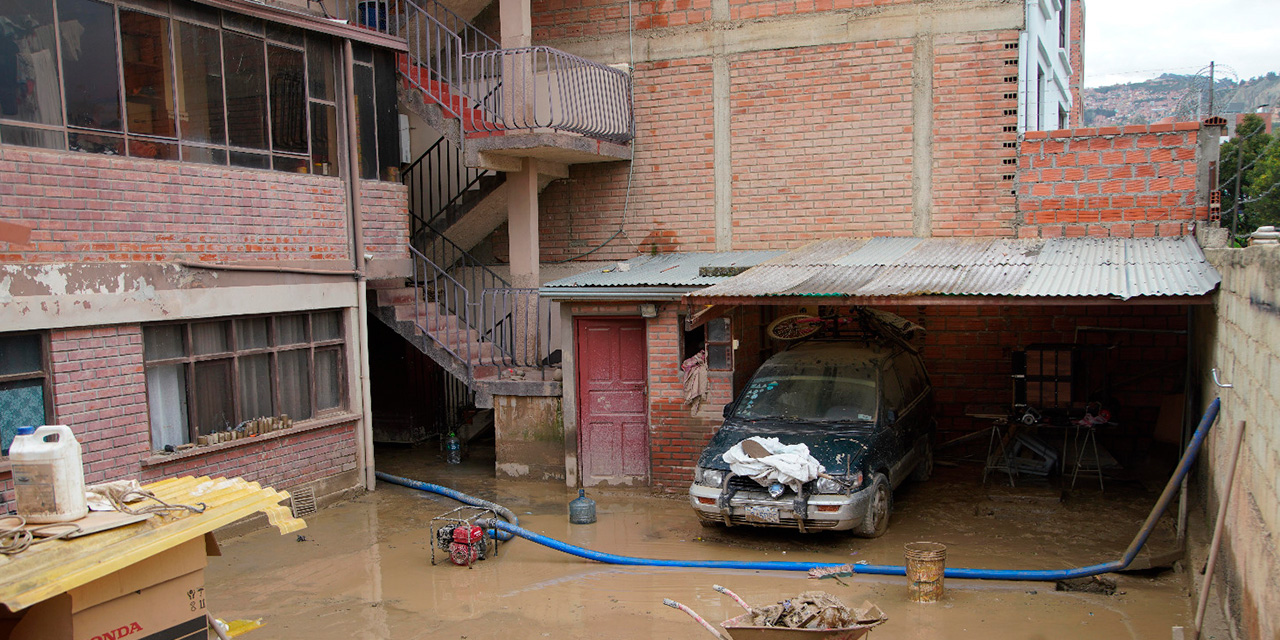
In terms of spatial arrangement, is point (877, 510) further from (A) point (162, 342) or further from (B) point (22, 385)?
(B) point (22, 385)

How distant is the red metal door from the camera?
1077cm

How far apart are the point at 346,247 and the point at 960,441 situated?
781cm

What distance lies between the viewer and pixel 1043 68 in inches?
507

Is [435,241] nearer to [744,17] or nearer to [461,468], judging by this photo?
[461,468]

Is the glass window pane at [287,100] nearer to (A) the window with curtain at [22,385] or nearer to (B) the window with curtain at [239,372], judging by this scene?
(B) the window with curtain at [239,372]

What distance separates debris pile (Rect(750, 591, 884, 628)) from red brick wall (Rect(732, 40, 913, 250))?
6.97m

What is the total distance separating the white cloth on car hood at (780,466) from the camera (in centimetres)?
785

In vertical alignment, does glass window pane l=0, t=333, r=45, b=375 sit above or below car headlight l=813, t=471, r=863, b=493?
above

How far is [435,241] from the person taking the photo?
13305 millimetres

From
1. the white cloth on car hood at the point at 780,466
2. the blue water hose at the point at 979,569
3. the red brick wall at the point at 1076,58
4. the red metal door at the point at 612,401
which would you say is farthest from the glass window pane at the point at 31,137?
the red brick wall at the point at 1076,58

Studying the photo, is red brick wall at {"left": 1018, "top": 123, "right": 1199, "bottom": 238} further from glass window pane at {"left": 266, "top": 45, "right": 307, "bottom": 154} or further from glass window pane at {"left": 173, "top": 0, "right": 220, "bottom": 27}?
glass window pane at {"left": 173, "top": 0, "right": 220, "bottom": 27}

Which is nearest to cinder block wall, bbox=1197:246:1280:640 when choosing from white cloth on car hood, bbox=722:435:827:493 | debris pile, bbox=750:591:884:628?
debris pile, bbox=750:591:884:628

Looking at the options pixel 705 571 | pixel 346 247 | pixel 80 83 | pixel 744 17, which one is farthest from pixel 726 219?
pixel 80 83

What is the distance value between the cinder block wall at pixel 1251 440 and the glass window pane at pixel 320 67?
9.07 metres
